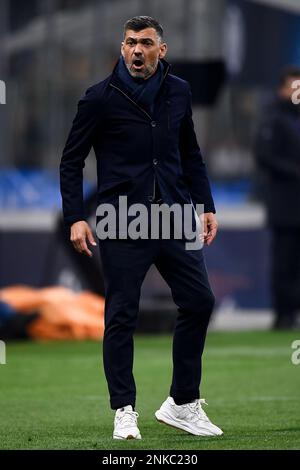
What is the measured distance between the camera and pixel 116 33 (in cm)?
1934

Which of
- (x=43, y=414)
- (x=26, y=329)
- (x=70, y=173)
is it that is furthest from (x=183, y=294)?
(x=26, y=329)

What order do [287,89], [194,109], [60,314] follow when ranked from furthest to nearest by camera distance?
[194,109] < [287,89] < [60,314]

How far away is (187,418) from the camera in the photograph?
7559mm

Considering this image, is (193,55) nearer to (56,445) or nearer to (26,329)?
(26,329)

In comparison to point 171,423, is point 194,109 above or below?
above

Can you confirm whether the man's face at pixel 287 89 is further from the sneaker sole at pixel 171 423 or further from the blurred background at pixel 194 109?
the sneaker sole at pixel 171 423

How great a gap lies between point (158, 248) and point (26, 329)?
23.3ft

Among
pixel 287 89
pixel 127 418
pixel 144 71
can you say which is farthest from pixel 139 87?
pixel 287 89

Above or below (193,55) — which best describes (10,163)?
below

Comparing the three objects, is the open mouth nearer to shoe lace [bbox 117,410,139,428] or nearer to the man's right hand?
the man's right hand

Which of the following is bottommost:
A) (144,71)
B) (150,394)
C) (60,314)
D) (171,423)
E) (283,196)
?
(60,314)

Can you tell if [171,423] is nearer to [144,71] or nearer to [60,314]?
[144,71]

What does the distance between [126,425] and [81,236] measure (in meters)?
0.90

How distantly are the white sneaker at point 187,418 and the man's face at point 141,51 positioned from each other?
160cm
